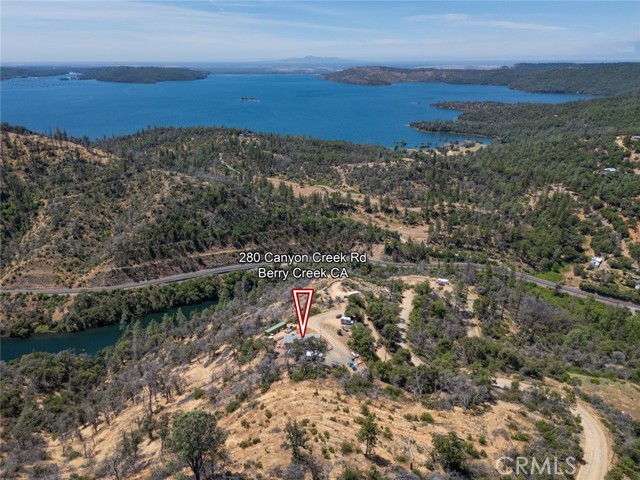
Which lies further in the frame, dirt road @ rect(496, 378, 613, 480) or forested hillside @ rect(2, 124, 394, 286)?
forested hillside @ rect(2, 124, 394, 286)

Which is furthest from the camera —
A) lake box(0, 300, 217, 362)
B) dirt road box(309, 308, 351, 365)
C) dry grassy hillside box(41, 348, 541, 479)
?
lake box(0, 300, 217, 362)

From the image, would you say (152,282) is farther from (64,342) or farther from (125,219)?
(64,342)

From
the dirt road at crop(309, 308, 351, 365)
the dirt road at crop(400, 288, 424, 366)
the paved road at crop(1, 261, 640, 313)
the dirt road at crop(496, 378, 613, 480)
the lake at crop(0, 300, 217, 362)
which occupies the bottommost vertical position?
the lake at crop(0, 300, 217, 362)

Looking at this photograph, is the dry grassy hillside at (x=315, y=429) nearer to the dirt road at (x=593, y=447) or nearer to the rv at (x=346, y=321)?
the dirt road at (x=593, y=447)

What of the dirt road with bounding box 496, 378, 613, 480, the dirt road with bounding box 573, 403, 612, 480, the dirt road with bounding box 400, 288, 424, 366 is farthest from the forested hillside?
the dirt road with bounding box 573, 403, 612, 480

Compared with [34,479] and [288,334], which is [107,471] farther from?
Result: [288,334]

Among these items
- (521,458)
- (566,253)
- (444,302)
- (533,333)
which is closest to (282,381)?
(521,458)

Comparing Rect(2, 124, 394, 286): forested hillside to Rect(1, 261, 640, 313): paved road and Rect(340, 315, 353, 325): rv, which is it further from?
Rect(340, 315, 353, 325): rv

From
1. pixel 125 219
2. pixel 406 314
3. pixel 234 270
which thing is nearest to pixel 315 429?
pixel 406 314
